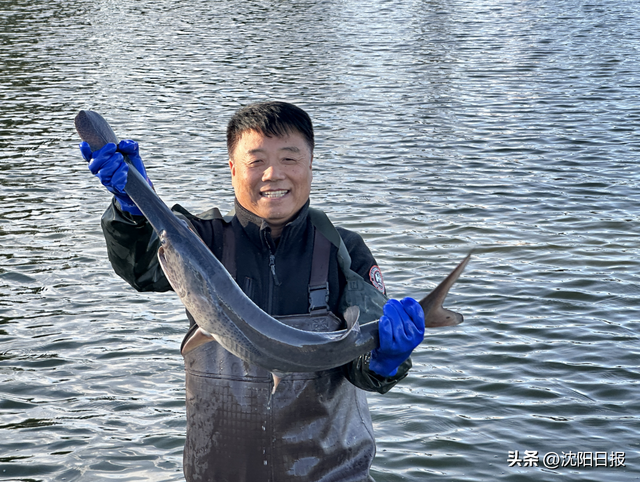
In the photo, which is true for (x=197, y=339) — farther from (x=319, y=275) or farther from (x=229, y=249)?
(x=319, y=275)

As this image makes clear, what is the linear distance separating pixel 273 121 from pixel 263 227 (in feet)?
1.79

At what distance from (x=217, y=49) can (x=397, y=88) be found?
11417 mm

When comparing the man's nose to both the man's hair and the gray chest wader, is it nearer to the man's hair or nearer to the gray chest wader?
the man's hair

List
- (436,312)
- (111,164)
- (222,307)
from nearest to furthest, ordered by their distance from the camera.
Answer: (222,307)
(111,164)
(436,312)

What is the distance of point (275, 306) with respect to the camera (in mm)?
4176

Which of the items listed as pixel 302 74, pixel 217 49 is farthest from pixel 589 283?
pixel 217 49

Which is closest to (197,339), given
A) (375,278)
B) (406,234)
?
(375,278)

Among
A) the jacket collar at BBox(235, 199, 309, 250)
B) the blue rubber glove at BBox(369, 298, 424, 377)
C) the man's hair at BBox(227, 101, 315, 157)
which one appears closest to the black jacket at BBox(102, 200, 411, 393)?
the jacket collar at BBox(235, 199, 309, 250)

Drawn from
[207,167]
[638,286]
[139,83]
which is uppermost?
[139,83]

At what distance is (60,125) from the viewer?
19578 mm

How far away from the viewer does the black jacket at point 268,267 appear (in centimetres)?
408

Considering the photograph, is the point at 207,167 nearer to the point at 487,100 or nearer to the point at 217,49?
the point at 487,100

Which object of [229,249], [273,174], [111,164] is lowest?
[229,249]

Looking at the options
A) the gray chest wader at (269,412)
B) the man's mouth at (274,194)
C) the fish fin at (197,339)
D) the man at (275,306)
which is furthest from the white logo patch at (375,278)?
the fish fin at (197,339)
